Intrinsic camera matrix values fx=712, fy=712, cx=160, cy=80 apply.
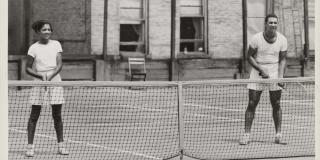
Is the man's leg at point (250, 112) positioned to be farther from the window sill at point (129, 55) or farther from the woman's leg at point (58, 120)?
the window sill at point (129, 55)

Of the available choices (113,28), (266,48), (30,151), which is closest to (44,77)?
(30,151)

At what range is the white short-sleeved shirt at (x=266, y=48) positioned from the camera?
10.7 meters

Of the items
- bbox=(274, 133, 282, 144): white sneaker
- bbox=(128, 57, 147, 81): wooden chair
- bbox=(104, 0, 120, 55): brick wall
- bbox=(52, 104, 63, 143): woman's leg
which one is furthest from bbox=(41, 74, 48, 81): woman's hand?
bbox=(104, 0, 120, 55): brick wall

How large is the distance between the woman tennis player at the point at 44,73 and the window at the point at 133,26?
45.8ft

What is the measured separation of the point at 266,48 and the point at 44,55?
11.0ft

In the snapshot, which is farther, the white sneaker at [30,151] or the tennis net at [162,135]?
the white sneaker at [30,151]

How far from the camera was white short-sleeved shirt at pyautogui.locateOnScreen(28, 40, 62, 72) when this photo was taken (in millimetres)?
9672

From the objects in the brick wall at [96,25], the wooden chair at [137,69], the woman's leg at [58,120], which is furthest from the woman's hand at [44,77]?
the brick wall at [96,25]

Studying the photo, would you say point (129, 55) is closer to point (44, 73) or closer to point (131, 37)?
point (131, 37)

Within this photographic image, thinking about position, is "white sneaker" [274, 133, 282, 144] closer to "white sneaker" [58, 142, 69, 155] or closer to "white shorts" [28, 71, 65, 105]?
"white sneaker" [58, 142, 69, 155]

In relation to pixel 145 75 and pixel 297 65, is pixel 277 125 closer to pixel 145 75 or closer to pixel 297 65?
pixel 145 75

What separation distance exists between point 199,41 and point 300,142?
559 inches

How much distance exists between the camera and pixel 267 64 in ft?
35.3

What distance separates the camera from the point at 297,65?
26.0 meters
